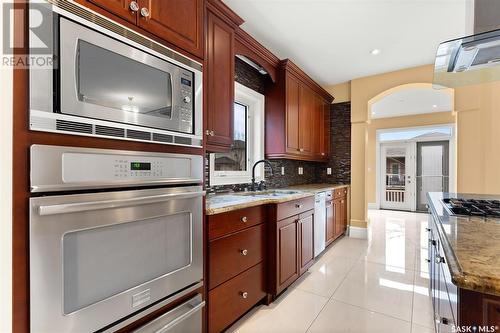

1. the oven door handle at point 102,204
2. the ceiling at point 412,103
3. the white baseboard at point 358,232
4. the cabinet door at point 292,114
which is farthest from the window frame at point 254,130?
the ceiling at point 412,103

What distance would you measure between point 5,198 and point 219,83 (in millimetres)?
1521

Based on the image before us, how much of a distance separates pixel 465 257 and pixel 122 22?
62.2 inches

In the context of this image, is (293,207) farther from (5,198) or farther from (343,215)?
(343,215)

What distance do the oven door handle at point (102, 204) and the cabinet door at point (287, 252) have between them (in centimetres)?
118

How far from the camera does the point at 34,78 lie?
2.70ft

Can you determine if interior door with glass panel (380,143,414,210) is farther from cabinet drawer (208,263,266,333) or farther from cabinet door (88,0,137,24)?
cabinet door (88,0,137,24)

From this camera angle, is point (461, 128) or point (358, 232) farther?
point (358, 232)

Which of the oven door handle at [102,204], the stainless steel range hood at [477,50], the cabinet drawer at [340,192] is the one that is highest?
the stainless steel range hood at [477,50]

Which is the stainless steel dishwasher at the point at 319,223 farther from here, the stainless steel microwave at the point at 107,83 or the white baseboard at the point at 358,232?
the stainless steel microwave at the point at 107,83

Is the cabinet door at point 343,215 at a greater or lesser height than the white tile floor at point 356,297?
greater

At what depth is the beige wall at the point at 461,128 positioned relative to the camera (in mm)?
2965

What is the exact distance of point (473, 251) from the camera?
77cm

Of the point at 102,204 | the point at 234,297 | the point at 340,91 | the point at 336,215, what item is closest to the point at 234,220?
the point at 234,297

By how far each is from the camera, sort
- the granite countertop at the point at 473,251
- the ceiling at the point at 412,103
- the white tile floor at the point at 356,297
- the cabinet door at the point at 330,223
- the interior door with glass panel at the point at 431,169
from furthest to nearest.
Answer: the interior door with glass panel at the point at 431,169 < the ceiling at the point at 412,103 < the cabinet door at the point at 330,223 < the white tile floor at the point at 356,297 < the granite countertop at the point at 473,251
